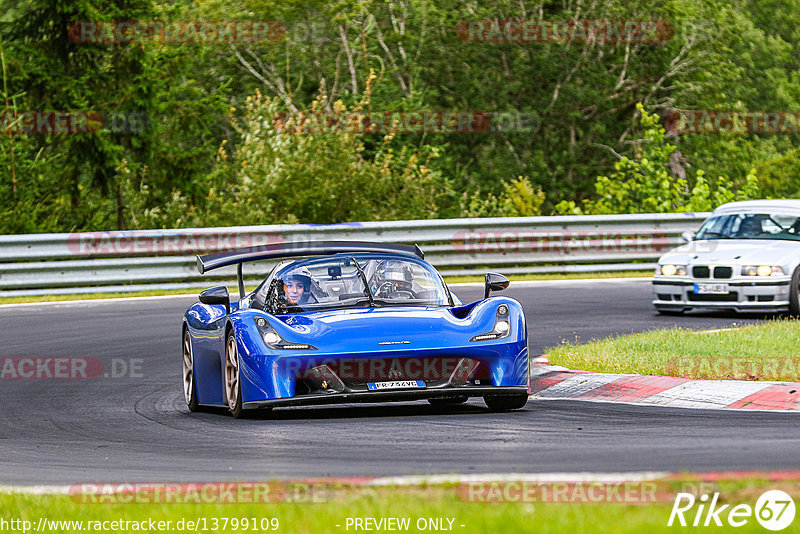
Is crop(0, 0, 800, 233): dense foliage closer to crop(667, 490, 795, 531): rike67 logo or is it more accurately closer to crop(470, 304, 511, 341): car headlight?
crop(470, 304, 511, 341): car headlight

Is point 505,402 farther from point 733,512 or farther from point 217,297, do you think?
point 733,512

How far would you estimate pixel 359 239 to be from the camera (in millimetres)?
21688

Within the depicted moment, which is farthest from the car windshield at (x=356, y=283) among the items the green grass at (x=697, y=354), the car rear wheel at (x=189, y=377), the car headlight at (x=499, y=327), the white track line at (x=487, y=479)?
the white track line at (x=487, y=479)

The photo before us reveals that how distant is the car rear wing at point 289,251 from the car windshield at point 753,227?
7713 mm

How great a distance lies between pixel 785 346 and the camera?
1255 centimetres

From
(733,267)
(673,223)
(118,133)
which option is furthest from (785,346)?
(118,133)

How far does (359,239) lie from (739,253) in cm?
661

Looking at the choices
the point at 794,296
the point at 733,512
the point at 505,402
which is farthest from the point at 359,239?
the point at 733,512

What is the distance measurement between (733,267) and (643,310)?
1440 millimetres

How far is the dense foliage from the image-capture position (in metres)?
24.4

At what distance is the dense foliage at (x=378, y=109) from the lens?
80.0 feet

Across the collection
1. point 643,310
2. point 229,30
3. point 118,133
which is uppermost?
point 229,30

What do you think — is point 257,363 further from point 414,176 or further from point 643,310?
point 414,176

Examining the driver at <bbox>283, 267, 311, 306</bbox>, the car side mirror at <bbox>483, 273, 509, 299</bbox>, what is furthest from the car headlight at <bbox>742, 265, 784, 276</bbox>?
the driver at <bbox>283, 267, 311, 306</bbox>
